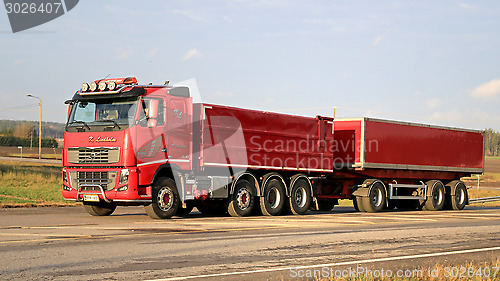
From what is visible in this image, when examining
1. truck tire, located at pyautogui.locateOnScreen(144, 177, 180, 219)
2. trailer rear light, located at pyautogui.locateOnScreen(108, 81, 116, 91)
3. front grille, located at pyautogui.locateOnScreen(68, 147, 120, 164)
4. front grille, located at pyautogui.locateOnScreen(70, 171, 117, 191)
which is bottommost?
truck tire, located at pyautogui.locateOnScreen(144, 177, 180, 219)

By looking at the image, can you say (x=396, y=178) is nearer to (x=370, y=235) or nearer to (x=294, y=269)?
(x=370, y=235)

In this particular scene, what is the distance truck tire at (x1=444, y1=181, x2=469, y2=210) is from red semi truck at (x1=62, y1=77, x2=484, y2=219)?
101 cm

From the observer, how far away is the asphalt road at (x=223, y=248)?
27.8ft

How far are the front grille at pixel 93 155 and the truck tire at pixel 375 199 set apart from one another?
10.9 meters

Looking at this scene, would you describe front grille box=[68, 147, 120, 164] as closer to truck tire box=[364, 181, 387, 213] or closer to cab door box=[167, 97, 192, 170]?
cab door box=[167, 97, 192, 170]

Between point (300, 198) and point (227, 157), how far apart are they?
3870 mm

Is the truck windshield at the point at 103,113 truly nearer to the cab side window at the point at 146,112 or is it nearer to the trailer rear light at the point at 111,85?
the cab side window at the point at 146,112

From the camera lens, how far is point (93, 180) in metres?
16.6

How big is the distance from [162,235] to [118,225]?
263 cm

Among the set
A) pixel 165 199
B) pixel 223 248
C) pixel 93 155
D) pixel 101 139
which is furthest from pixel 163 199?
pixel 223 248

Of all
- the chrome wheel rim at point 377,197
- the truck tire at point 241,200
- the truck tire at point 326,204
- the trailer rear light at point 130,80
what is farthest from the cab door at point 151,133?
the chrome wheel rim at point 377,197

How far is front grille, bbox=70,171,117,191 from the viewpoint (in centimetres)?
1641

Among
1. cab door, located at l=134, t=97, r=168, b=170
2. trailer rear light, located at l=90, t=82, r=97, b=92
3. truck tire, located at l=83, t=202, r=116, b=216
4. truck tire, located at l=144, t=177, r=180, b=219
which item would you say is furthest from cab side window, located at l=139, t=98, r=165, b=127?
truck tire, located at l=83, t=202, r=116, b=216

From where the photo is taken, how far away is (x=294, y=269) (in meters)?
8.80
